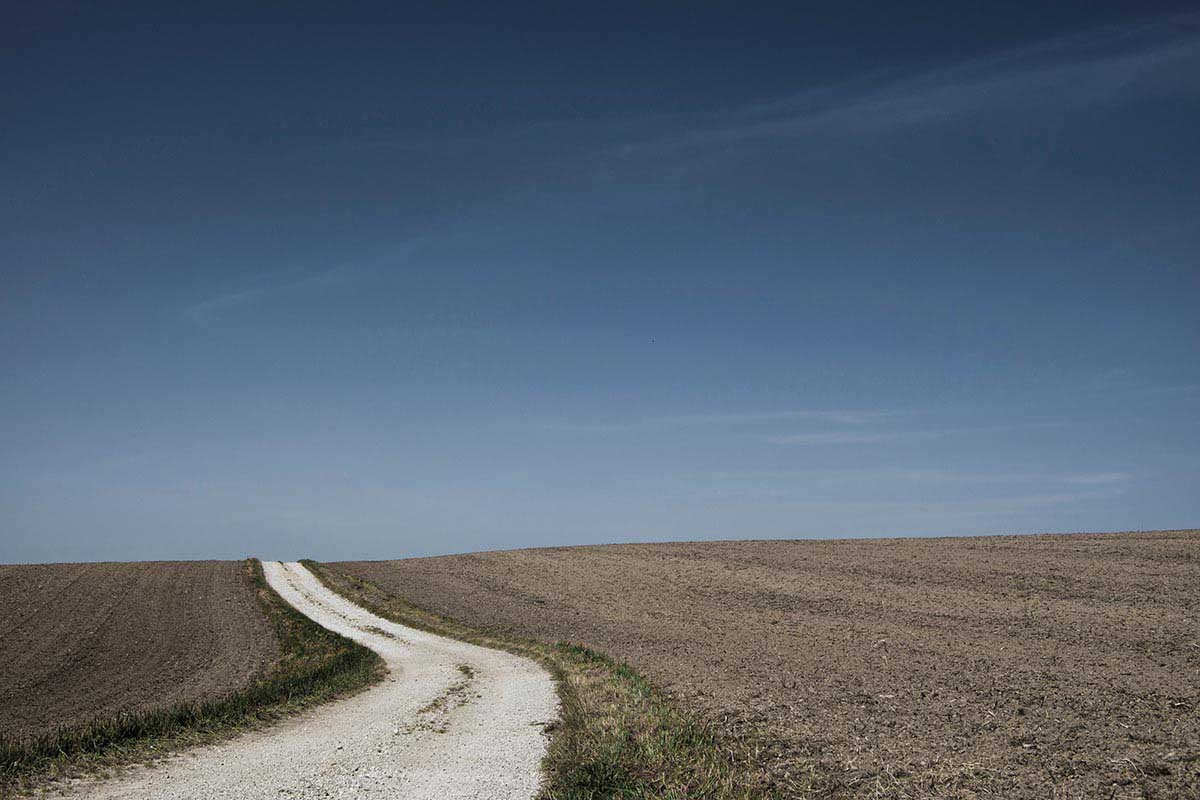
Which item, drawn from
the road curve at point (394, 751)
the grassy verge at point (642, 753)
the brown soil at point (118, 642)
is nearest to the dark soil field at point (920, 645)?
the grassy verge at point (642, 753)

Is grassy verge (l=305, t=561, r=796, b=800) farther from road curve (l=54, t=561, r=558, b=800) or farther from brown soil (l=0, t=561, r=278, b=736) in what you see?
brown soil (l=0, t=561, r=278, b=736)

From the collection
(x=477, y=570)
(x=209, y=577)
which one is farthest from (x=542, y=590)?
(x=209, y=577)

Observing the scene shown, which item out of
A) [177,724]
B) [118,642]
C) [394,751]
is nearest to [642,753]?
[394,751]

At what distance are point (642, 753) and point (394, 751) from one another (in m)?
4.43

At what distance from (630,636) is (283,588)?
30006 millimetres

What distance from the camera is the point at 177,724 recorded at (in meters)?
15.0

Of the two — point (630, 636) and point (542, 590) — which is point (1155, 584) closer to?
point (630, 636)

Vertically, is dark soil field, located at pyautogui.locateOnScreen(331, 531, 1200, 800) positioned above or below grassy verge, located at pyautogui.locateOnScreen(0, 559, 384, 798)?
below

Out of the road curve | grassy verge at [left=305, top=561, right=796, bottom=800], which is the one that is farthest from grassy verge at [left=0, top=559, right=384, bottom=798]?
grassy verge at [left=305, top=561, right=796, bottom=800]

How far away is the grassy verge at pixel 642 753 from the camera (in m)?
11.6

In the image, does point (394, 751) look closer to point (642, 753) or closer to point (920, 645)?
point (642, 753)

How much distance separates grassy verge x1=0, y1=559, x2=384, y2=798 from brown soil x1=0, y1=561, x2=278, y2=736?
292 centimetres

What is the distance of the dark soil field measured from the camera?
1360cm

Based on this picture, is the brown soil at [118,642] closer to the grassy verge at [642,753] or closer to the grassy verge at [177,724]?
the grassy verge at [177,724]
